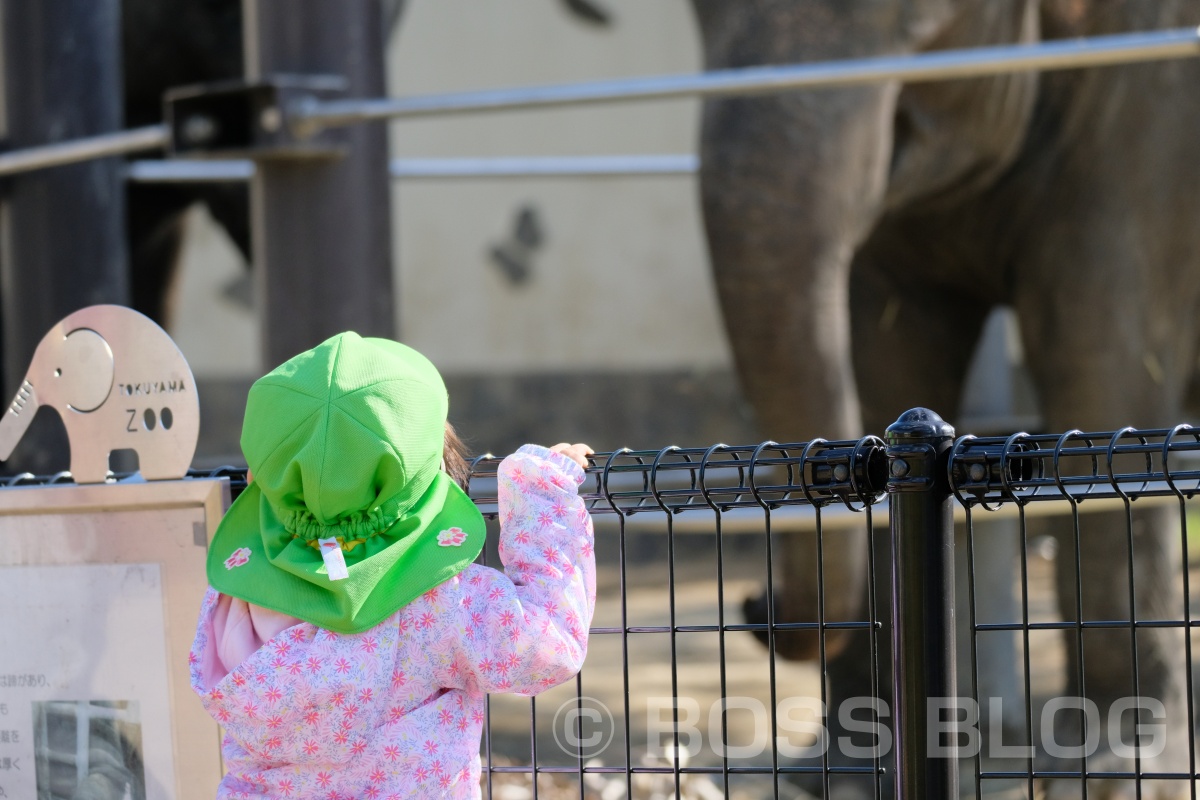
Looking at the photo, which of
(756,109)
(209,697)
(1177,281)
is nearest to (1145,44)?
(756,109)

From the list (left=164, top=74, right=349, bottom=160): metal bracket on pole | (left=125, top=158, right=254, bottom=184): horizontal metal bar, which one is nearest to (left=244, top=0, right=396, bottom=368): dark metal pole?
(left=164, top=74, right=349, bottom=160): metal bracket on pole

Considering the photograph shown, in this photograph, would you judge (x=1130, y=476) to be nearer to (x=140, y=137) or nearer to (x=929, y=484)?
(x=929, y=484)

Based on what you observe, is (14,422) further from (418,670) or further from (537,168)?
(537,168)

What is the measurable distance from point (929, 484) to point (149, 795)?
0.76m

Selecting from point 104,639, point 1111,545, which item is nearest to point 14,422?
point 104,639

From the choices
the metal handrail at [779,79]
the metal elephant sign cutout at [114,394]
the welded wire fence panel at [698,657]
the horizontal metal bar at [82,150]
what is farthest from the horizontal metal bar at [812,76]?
the metal elephant sign cutout at [114,394]

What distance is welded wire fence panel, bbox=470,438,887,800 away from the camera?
125 centimetres

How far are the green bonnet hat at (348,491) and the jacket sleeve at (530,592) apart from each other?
0.04 meters

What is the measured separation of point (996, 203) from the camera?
128 inches

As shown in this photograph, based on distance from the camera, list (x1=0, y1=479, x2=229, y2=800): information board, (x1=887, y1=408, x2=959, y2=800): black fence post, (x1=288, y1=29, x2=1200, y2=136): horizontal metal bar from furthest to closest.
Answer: (x1=288, y1=29, x2=1200, y2=136): horizontal metal bar, (x1=0, y1=479, x2=229, y2=800): information board, (x1=887, y1=408, x2=959, y2=800): black fence post

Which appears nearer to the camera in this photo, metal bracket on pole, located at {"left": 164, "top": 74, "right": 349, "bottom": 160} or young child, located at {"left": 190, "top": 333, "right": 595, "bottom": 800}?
young child, located at {"left": 190, "top": 333, "right": 595, "bottom": 800}

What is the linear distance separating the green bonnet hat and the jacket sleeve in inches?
1.4

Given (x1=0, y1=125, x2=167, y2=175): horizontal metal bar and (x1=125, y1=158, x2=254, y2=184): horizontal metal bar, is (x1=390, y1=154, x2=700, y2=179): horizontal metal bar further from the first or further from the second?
(x1=0, y1=125, x2=167, y2=175): horizontal metal bar

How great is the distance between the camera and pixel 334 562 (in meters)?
1.10
